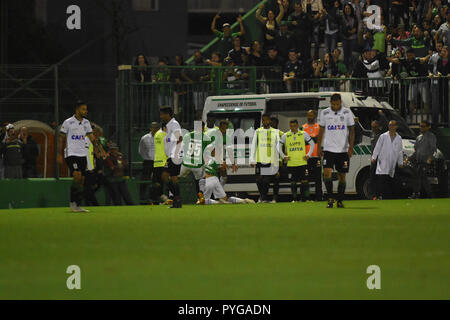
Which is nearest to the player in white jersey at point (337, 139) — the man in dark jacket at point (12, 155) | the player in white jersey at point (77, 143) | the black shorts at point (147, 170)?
the player in white jersey at point (77, 143)

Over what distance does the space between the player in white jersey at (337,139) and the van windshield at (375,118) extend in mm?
4412

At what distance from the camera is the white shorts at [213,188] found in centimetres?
2414

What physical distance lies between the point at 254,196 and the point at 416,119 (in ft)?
13.4

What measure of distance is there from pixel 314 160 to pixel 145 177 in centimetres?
373

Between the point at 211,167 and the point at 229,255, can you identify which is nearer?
the point at 229,255

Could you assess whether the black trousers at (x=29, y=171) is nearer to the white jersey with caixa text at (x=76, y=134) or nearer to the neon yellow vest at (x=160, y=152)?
the neon yellow vest at (x=160, y=152)

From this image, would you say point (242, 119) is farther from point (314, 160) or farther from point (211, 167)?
point (211, 167)

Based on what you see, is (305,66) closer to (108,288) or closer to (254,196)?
(254,196)

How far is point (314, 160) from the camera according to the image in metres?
25.1

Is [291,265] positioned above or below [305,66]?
below

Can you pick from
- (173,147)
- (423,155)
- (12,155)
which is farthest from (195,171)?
(423,155)

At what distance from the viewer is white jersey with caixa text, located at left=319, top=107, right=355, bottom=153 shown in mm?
20938

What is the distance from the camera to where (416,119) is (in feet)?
89.7
